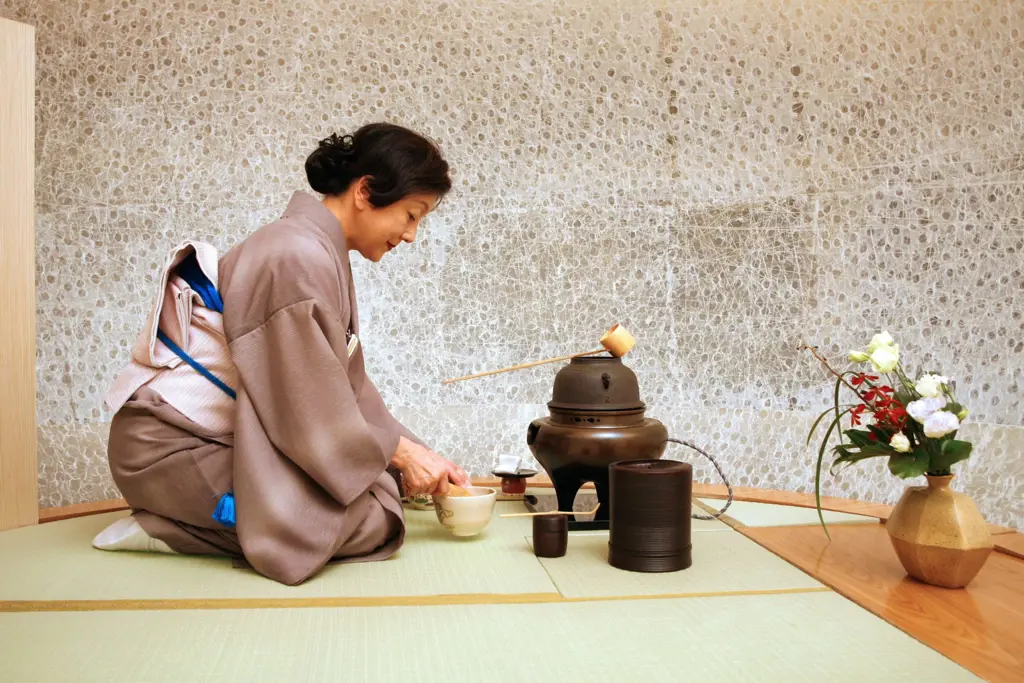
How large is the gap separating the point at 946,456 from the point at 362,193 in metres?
1.53

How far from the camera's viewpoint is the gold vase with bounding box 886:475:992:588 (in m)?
1.83

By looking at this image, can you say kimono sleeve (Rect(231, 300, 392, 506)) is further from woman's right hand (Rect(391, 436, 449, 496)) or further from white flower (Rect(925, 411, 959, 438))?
white flower (Rect(925, 411, 959, 438))

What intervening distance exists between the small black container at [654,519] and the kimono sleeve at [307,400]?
0.61 metres

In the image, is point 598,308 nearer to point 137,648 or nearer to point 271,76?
point 271,76

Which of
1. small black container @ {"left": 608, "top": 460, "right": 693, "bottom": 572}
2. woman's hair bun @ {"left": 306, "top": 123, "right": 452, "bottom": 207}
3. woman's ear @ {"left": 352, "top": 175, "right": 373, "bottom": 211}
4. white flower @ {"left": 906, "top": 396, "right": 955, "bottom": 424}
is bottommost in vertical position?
small black container @ {"left": 608, "top": 460, "right": 693, "bottom": 572}

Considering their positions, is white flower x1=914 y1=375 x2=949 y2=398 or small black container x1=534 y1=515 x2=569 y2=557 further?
small black container x1=534 y1=515 x2=569 y2=557

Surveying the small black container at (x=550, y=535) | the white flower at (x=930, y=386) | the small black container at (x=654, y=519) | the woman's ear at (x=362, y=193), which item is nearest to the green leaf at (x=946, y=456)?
the white flower at (x=930, y=386)

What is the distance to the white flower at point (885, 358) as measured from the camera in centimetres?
186

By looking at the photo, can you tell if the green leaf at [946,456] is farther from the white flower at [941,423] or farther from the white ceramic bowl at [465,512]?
the white ceramic bowl at [465,512]

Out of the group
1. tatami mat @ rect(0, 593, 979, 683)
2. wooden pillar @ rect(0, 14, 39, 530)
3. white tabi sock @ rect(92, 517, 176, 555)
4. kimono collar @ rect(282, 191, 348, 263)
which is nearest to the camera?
tatami mat @ rect(0, 593, 979, 683)

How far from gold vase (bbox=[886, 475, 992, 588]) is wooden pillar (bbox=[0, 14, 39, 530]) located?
228 centimetres

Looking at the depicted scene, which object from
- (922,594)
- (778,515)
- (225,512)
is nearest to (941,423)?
(922,594)

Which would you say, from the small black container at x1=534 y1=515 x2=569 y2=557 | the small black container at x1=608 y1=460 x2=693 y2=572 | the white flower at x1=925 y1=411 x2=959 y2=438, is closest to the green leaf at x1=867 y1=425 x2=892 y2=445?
the white flower at x1=925 y1=411 x2=959 y2=438

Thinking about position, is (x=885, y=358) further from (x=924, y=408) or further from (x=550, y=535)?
(x=550, y=535)
